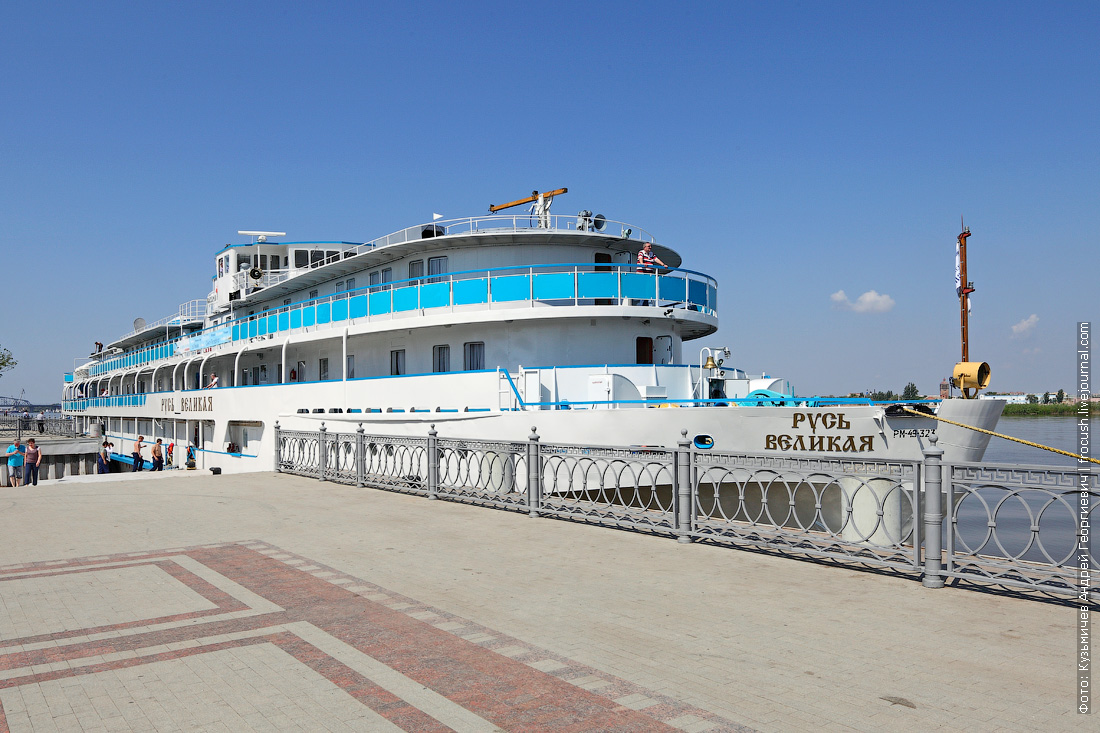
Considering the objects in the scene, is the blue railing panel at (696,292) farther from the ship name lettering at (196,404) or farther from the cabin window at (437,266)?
the ship name lettering at (196,404)

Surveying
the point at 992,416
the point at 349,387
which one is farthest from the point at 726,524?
the point at 349,387

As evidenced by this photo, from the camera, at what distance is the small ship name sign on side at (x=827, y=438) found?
12.7 metres

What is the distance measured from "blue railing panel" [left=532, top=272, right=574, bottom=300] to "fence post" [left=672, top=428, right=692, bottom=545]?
315 inches

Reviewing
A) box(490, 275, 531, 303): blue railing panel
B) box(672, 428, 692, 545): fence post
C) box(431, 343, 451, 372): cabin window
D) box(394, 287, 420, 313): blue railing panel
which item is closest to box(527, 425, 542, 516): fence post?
box(672, 428, 692, 545): fence post

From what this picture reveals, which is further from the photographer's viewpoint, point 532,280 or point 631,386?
point 532,280

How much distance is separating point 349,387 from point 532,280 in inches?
252

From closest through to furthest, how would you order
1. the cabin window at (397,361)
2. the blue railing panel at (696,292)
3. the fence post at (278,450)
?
the blue railing panel at (696,292) < the fence post at (278,450) < the cabin window at (397,361)

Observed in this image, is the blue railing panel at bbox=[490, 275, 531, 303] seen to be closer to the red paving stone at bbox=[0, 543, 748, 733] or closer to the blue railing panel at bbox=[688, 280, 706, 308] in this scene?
the blue railing panel at bbox=[688, 280, 706, 308]

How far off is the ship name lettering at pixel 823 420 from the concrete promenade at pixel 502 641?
431 centimetres

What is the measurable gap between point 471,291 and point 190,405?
1714 cm

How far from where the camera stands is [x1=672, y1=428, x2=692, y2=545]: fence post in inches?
396

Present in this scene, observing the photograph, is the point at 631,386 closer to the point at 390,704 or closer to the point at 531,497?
the point at 531,497

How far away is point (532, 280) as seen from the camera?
57.9 feet

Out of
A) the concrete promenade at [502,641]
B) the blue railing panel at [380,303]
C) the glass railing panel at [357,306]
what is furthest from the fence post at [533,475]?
the glass railing panel at [357,306]
